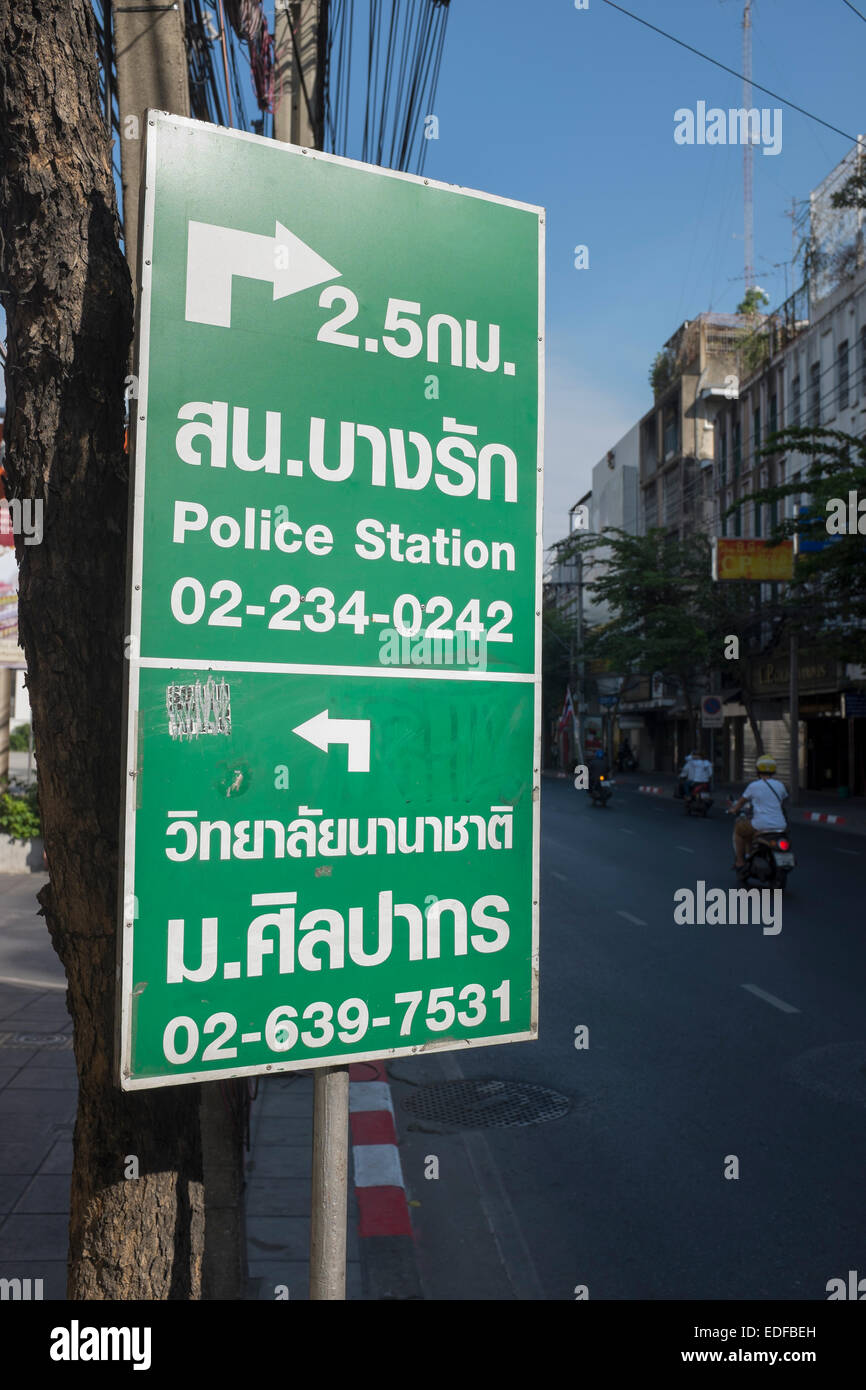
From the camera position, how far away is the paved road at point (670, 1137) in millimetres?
4598

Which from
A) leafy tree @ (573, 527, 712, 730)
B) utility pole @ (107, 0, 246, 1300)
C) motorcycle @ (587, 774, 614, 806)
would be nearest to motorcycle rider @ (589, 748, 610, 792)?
motorcycle @ (587, 774, 614, 806)

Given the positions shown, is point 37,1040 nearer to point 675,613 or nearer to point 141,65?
point 141,65

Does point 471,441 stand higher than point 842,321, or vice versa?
point 842,321

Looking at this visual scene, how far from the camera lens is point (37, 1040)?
7492 mm

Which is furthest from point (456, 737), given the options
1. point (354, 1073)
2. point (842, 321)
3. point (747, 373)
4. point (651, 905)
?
point (747, 373)

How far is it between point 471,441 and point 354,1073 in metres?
5.46

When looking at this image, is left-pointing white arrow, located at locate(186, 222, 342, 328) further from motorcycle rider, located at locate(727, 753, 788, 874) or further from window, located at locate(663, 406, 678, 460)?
window, located at locate(663, 406, 678, 460)

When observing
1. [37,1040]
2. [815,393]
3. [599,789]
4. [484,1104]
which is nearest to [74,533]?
[484,1104]

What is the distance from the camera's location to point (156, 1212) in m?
2.58

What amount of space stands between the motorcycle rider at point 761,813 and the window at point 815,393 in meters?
25.1

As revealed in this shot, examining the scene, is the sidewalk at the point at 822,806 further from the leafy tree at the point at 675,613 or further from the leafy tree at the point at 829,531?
the leafy tree at the point at 829,531

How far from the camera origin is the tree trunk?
2484 millimetres

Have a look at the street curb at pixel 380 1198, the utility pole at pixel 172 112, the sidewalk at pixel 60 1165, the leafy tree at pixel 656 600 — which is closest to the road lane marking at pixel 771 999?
the street curb at pixel 380 1198
